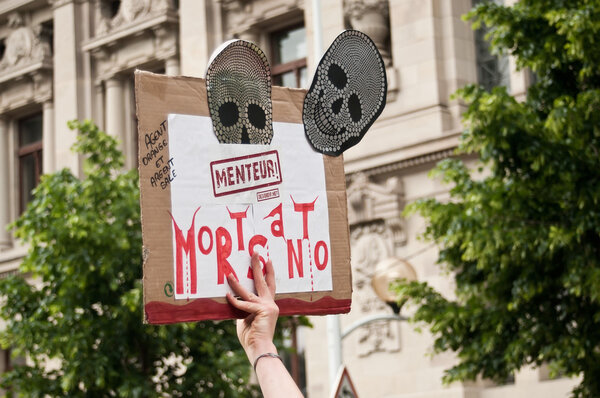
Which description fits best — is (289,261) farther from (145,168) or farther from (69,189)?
(69,189)

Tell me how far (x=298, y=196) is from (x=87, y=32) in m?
27.8

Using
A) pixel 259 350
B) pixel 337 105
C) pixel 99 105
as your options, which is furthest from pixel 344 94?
pixel 99 105

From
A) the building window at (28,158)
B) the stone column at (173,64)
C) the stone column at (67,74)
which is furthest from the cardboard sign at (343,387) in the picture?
the building window at (28,158)

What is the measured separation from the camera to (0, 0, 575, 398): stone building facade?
22.8 m

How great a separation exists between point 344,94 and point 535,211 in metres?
9.71

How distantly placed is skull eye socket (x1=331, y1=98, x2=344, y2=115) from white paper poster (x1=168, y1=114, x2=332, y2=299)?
0.19 m

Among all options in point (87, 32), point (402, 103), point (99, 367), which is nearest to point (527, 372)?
point (402, 103)

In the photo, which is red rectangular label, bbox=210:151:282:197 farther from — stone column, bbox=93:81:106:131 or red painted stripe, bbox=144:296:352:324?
stone column, bbox=93:81:106:131

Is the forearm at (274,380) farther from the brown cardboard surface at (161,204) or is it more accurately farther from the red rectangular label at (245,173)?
the red rectangular label at (245,173)

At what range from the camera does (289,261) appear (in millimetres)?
4715

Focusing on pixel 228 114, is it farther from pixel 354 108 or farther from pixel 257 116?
pixel 354 108

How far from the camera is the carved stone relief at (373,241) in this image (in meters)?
23.1

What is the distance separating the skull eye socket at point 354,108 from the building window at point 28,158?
29072 millimetres

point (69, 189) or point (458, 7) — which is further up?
point (458, 7)
